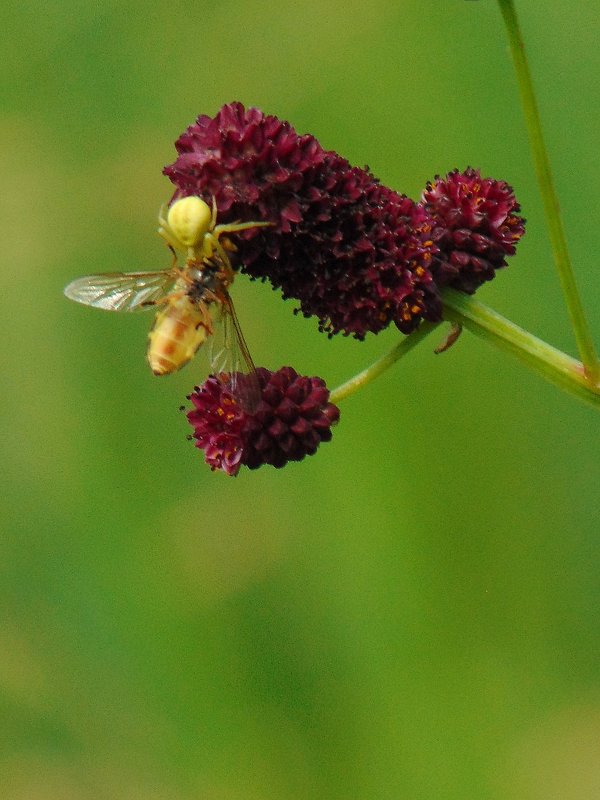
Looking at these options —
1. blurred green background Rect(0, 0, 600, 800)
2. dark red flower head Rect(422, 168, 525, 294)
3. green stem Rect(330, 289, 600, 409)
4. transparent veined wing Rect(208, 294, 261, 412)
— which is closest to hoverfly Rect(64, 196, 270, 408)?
transparent veined wing Rect(208, 294, 261, 412)

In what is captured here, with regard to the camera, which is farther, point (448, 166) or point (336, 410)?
point (448, 166)

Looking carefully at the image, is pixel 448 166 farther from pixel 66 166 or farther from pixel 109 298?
pixel 109 298

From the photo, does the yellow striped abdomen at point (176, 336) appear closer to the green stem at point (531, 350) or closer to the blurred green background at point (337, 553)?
the green stem at point (531, 350)

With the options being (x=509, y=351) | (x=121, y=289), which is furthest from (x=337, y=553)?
(x=509, y=351)

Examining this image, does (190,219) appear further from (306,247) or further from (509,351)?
(509,351)

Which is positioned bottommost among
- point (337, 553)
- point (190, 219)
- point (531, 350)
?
point (337, 553)

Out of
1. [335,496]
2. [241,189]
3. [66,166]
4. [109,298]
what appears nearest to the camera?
[241,189]

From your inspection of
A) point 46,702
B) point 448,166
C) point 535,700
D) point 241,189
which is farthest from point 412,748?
point 241,189
